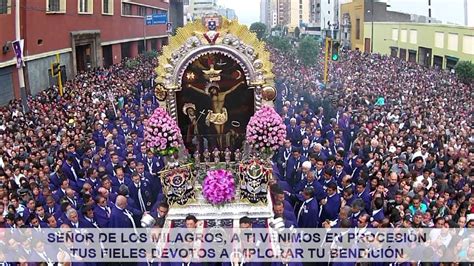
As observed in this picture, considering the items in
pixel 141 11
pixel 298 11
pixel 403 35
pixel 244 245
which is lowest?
pixel 244 245

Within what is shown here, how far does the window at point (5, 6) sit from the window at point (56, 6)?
500 centimetres

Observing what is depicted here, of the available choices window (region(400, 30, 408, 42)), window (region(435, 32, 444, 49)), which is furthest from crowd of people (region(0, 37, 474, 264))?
window (region(400, 30, 408, 42))

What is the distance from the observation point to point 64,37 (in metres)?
31.7

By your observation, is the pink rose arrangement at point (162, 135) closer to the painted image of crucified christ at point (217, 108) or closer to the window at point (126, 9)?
the painted image of crucified christ at point (217, 108)

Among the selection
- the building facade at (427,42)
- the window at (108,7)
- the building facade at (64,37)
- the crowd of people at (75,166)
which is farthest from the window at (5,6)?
the building facade at (427,42)

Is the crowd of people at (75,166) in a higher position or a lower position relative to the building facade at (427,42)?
lower

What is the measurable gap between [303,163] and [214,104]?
244cm

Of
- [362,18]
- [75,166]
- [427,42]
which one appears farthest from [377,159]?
[362,18]

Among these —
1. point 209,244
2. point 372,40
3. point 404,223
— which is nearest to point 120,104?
point 209,244

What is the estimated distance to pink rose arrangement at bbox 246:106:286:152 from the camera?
12.1 meters

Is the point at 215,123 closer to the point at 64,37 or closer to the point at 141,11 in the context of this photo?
the point at 64,37

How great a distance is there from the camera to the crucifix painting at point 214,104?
12.9 m

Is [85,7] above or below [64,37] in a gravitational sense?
above

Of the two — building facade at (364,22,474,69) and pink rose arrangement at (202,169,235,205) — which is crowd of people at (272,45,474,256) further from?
building facade at (364,22,474,69)
